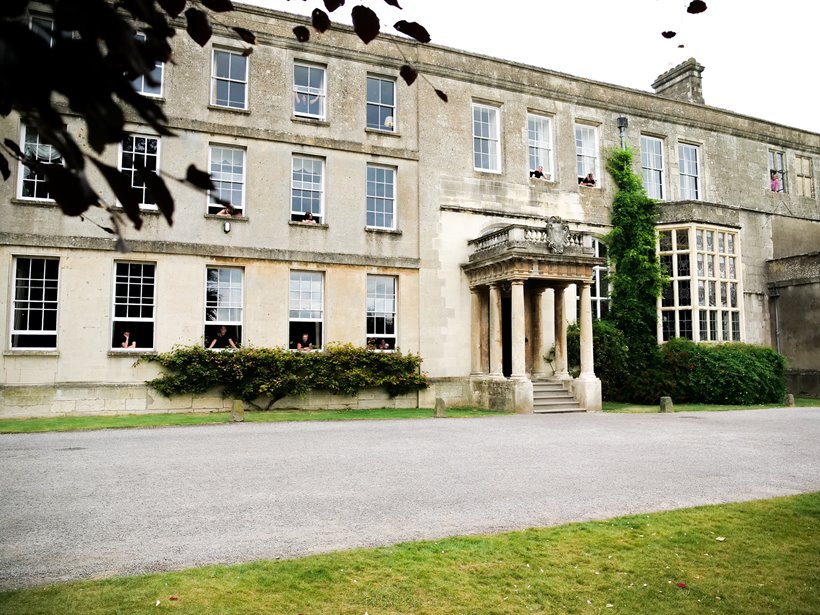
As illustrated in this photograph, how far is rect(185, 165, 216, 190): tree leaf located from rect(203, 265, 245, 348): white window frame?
55.8ft

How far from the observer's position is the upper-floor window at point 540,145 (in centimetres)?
2306

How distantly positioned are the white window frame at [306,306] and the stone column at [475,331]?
5120 millimetres

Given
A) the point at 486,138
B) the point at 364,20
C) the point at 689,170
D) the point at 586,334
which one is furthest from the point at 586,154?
the point at 364,20

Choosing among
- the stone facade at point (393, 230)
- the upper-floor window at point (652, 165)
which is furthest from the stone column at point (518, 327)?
the upper-floor window at point (652, 165)

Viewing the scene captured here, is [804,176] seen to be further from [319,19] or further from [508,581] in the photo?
[319,19]

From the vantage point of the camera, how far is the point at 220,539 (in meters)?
5.18

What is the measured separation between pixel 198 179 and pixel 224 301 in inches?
678

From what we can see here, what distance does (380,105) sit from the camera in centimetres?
2077

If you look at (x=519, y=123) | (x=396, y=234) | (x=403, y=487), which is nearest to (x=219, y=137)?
(x=396, y=234)

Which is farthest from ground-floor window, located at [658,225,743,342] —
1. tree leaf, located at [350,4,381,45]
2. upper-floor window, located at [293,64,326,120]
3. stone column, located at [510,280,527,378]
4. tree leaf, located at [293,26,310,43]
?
tree leaf, located at [350,4,381,45]

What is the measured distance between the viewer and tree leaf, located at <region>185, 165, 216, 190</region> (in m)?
1.68

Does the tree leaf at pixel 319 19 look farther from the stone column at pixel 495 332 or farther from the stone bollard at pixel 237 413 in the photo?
the stone column at pixel 495 332

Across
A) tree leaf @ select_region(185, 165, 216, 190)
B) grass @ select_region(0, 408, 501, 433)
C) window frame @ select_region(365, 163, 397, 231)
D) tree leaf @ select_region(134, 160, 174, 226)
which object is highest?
window frame @ select_region(365, 163, 397, 231)

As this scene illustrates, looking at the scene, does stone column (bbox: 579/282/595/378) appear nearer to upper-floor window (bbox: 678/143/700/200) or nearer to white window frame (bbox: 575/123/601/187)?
white window frame (bbox: 575/123/601/187)
